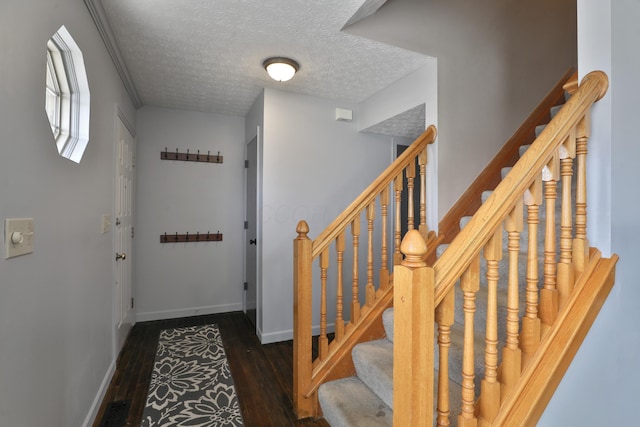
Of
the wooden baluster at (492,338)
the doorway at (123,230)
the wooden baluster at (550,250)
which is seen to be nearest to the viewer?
the wooden baluster at (492,338)

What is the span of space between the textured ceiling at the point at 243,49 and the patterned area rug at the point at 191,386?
2.38 metres

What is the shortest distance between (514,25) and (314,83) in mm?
A: 1702

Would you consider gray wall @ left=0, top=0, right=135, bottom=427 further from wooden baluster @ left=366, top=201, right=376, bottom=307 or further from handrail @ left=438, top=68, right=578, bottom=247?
handrail @ left=438, top=68, right=578, bottom=247

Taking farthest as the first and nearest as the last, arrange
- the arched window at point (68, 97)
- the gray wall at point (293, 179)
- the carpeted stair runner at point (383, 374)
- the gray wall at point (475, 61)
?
the gray wall at point (293, 179) → the gray wall at point (475, 61) → the arched window at point (68, 97) → the carpeted stair runner at point (383, 374)

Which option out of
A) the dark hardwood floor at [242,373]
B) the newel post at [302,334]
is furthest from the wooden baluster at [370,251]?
the dark hardwood floor at [242,373]

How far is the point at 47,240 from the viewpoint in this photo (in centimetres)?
131

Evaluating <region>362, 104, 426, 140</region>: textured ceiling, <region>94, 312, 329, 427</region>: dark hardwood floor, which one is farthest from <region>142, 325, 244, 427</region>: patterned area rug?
<region>362, 104, 426, 140</region>: textured ceiling

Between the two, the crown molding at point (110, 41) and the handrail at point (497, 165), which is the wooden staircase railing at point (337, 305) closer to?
the handrail at point (497, 165)

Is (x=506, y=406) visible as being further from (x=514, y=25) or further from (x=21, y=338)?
(x=514, y=25)

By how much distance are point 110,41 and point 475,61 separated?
2628 mm

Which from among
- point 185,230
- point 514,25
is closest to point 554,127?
point 514,25

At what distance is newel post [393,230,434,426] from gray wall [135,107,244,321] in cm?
304

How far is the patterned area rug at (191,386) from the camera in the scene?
1.88m

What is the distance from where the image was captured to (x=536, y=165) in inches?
45.1
